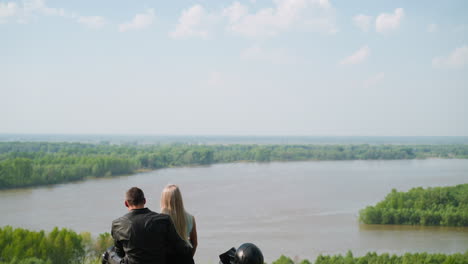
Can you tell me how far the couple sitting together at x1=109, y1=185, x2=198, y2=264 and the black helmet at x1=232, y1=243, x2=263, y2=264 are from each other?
1.10 ft

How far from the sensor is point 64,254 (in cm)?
800

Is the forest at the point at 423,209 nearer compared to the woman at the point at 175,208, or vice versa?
the woman at the point at 175,208

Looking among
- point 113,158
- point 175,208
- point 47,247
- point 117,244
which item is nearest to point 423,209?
point 47,247

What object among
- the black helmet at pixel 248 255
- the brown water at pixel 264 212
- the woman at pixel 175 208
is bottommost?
the brown water at pixel 264 212

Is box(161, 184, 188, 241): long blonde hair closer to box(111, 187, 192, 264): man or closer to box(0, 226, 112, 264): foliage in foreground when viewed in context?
box(111, 187, 192, 264): man

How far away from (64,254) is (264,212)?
27.2 ft

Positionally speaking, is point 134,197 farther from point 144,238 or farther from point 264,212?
point 264,212

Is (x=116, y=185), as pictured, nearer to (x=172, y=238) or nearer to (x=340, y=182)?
(x=340, y=182)

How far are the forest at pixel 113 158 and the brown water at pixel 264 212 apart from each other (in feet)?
3.39

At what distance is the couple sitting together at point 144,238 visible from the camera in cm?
162

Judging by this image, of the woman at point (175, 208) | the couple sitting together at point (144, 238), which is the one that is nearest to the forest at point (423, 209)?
the woman at point (175, 208)

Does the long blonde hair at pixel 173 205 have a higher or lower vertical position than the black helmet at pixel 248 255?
higher

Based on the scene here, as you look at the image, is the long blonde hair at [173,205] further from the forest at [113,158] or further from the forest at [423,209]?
the forest at [113,158]

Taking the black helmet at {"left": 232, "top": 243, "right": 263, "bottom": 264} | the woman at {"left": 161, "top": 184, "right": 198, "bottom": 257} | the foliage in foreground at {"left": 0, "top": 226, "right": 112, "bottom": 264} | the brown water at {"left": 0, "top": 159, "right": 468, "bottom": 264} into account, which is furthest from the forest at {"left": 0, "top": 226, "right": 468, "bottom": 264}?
the black helmet at {"left": 232, "top": 243, "right": 263, "bottom": 264}
